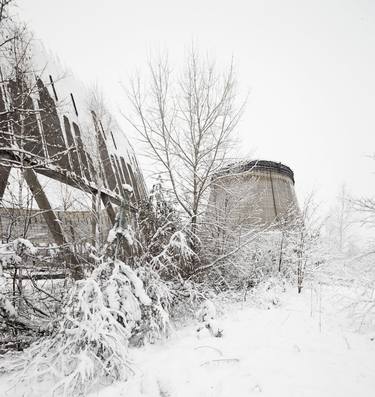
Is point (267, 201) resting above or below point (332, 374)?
above

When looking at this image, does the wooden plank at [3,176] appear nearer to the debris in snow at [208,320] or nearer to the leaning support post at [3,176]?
the leaning support post at [3,176]

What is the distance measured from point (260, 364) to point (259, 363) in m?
0.02

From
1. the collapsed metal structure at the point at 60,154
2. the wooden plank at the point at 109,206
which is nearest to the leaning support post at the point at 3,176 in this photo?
the collapsed metal structure at the point at 60,154

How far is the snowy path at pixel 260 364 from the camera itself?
2.51 m

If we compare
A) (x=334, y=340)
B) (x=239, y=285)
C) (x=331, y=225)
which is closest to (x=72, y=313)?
(x=334, y=340)

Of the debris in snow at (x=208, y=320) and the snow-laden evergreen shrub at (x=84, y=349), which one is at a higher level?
the snow-laden evergreen shrub at (x=84, y=349)

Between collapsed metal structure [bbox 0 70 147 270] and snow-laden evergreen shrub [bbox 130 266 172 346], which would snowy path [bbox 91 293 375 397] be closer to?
snow-laden evergreen shrub [bbox 130 266 172 346]

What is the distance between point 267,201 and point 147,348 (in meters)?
9.00

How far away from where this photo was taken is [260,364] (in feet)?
9.58

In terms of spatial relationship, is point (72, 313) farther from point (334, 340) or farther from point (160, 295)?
point (334, 340)

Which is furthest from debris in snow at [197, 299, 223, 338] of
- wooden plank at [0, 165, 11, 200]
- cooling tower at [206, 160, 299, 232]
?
cooling tower at [206, 160, 299, 232]

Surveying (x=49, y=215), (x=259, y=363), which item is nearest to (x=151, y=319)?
(x=259, y=363)

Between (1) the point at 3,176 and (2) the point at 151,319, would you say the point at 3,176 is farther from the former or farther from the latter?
(2) the point at 151,319

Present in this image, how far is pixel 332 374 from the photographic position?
2689mm
